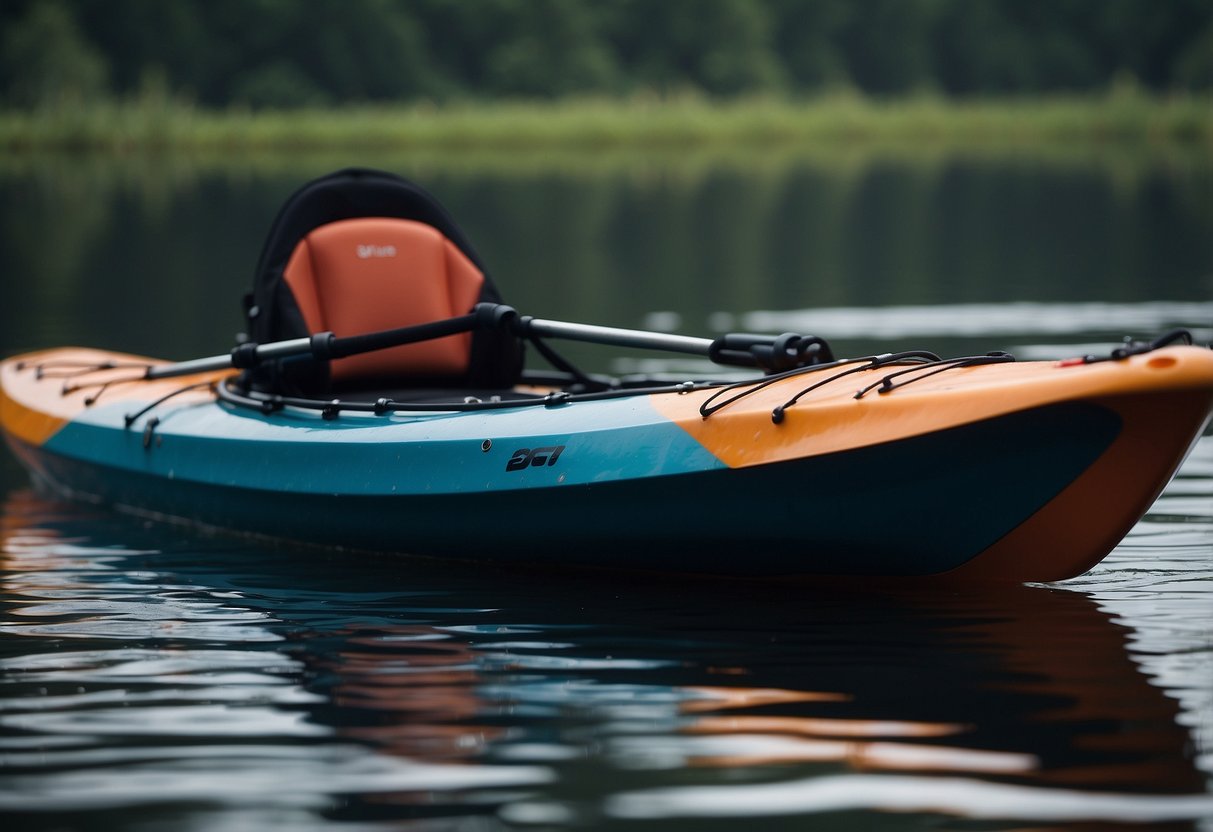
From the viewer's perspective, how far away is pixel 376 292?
6.88m

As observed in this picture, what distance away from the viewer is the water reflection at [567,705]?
3621 mm

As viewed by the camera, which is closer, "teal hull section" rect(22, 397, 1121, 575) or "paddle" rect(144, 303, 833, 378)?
"teal hull section" rect(22, 397, 1121, 575)

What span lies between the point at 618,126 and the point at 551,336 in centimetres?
2880

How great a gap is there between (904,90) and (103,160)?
85.9 feet

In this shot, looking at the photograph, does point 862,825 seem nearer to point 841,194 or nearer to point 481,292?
point 481,292

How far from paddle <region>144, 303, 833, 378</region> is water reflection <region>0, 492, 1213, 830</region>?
73 cm

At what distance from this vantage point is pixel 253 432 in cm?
637

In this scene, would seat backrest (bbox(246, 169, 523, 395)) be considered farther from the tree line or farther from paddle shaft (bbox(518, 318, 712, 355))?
the tree line

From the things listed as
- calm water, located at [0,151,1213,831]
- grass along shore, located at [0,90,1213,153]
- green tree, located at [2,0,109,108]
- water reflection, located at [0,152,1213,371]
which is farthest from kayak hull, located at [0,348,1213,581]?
green tree, located at [2,0,109,108]

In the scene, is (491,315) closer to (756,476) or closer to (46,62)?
(756,476)

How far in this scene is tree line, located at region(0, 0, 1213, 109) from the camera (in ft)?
140

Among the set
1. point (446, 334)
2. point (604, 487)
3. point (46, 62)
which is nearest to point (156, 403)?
point (446, 334)

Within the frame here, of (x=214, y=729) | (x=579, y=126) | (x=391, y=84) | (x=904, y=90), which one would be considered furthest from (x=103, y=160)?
(x=214, y=729)

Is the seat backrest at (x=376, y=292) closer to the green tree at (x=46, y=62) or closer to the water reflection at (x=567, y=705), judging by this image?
the water reflection at (x=567, y=705)
